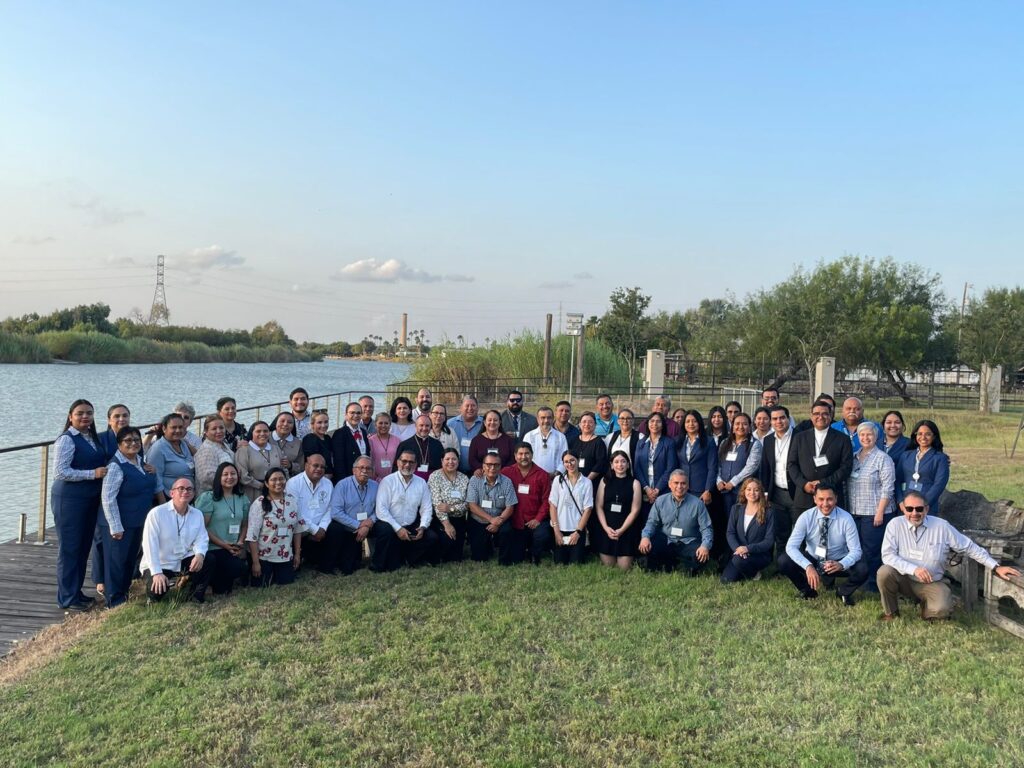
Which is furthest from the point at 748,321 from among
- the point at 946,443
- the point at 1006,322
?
the point at 946,443

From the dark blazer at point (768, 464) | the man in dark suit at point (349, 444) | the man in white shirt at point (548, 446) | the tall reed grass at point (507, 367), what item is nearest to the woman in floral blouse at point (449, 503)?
the man in dark suit at point (349, 444)

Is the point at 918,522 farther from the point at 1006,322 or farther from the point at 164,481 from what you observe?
the point at 1006,322

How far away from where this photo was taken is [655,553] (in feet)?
22.7

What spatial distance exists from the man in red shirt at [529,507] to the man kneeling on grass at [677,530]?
97 cm

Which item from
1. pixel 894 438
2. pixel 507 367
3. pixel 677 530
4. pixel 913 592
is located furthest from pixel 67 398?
pixel 913 592

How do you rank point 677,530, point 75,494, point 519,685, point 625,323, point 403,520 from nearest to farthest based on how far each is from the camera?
point 519,685 < point 75,494 < point 677,530 < point 403,520 < point 625,323

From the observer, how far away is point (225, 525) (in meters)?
6.14

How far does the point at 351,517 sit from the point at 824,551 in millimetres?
4051

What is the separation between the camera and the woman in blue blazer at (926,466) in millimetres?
6273

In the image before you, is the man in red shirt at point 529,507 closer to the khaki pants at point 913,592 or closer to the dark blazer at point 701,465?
the dark blazer at point 701,465

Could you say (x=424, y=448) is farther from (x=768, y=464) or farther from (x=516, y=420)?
(x=768, y=464)

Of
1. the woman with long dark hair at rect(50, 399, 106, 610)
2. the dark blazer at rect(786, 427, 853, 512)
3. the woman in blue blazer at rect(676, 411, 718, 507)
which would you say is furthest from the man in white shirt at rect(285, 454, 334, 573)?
the dark blazer at rect(786, 427, 853, 512)

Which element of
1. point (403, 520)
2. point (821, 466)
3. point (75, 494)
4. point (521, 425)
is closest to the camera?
point (75, 494)

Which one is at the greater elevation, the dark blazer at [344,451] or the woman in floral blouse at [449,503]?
the dark blazer at [344,451]
